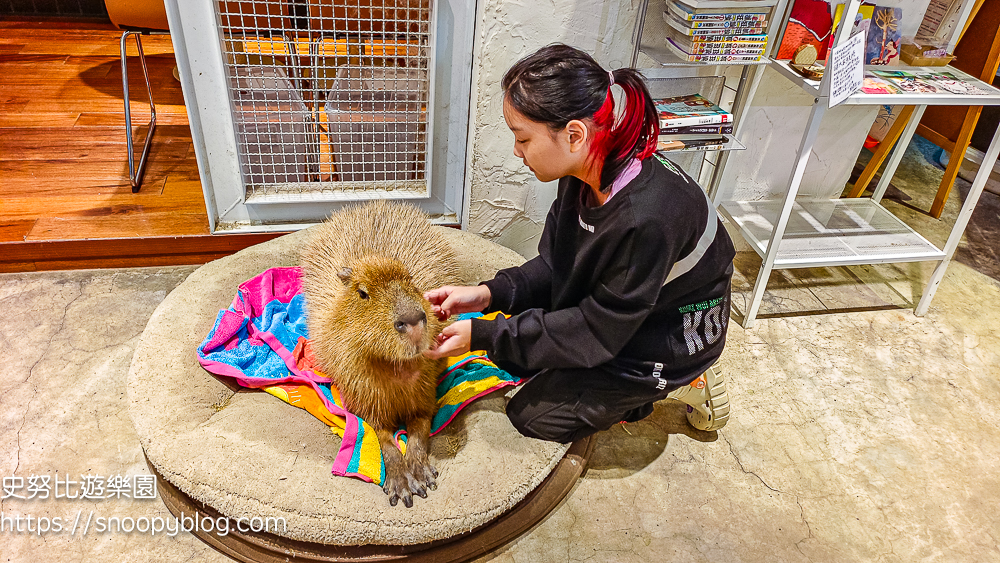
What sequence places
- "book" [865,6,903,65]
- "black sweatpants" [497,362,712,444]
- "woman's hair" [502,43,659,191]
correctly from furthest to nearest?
"book" [865,6,903,65] < "black sweatpants" [497,362,712,444] < "woman's hair" [502,43,659,191]

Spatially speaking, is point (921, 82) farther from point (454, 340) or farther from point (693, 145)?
point (454, 340)

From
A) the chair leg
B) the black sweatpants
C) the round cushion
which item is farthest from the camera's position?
the chair leg

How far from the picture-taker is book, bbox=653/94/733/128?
7.85 ft

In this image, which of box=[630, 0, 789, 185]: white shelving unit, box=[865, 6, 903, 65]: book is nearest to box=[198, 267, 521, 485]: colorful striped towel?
box=[630, 0, 789, 185]: white shelving unit

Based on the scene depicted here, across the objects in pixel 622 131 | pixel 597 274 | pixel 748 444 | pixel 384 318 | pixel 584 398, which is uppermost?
pixel 622 131

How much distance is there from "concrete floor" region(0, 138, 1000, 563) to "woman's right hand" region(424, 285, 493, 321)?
0.71m

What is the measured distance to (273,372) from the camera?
6.91 ft

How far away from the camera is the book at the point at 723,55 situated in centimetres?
221

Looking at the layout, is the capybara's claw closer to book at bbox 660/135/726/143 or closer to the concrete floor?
the concrete floor

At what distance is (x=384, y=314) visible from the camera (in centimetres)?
158

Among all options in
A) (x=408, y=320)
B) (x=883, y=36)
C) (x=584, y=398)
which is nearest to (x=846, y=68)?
(x=883, y=36)

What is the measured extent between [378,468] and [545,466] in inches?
19.0

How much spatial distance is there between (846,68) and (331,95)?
194 centimetres

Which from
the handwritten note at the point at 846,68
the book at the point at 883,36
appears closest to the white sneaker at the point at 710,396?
the handwritten note at the point at 846,68
